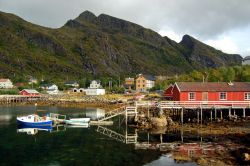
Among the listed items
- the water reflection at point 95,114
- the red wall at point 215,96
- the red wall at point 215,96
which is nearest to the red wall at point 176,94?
the red wall at point 215,96

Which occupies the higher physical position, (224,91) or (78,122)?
(224,91)

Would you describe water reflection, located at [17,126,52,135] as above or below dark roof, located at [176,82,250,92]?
below

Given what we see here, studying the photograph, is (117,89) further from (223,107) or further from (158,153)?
(158,153)

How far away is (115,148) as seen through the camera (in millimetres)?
43031

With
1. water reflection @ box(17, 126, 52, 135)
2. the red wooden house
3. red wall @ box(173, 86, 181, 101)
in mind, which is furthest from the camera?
red wall @ box(173, 86, 181, 101)

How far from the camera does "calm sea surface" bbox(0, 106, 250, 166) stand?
36.5m

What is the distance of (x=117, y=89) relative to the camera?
165250mm

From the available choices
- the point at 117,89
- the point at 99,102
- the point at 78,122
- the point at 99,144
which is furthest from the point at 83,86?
the point at 99,144

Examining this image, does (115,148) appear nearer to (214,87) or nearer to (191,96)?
(191,96)

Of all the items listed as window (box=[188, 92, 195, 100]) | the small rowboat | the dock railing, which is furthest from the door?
the small rowboat

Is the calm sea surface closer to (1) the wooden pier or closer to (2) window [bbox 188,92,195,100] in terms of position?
(2) window [bbox 188,92,195,100]

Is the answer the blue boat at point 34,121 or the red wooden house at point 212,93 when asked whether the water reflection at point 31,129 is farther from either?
the red wooden house at point 212,93

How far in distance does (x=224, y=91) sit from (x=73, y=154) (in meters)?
34.1

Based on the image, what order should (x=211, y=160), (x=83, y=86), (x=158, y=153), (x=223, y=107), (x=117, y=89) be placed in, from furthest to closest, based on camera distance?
(x=83, y=86) < (x=117, y=89) < (x=223, y=107) < (x=158, y=153) < (x=211, y=160)
